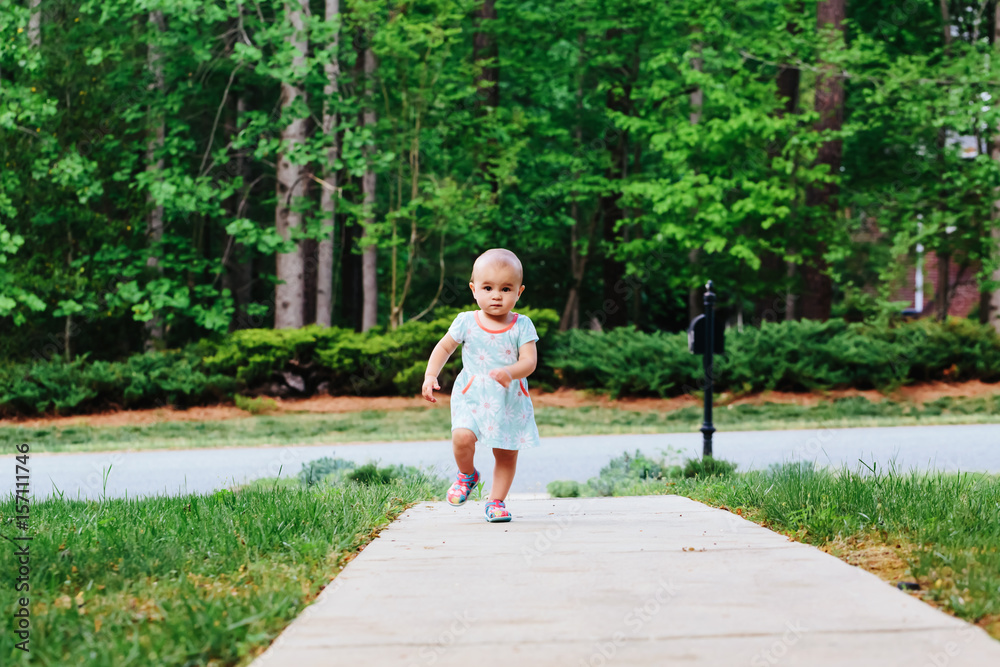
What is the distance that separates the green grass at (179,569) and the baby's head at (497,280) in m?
1.45

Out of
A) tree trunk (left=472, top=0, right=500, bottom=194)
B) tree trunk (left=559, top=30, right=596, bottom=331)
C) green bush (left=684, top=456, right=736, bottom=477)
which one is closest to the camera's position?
green bush (left=684, top=456, right=736, bottom=477)

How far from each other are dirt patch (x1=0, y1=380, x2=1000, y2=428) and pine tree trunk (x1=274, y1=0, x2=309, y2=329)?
2614 millimetres

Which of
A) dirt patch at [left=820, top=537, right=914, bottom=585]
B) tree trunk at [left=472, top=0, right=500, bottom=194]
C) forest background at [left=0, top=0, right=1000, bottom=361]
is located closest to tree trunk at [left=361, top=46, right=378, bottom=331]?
forest background at [left=0, top=0, right=1000, bottom=361]

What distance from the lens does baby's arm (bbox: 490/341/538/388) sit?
531 centimetres

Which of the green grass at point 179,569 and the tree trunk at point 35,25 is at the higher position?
the tree trunk at point 35,25

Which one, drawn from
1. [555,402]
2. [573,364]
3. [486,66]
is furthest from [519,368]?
[486,66]

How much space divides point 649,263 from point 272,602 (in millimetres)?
20550

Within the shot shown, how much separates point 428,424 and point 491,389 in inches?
368

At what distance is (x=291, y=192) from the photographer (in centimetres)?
1873

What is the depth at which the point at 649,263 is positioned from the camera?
917 inches

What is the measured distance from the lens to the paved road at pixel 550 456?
9516 mm

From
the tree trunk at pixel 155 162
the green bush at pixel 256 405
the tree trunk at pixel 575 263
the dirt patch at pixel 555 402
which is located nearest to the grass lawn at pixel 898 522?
the dirt patch at pixel 555 402

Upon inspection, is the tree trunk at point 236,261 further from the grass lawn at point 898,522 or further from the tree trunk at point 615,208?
the grass lawn at point 898,522

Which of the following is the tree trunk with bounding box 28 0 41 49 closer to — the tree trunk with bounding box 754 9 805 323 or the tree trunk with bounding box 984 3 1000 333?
the tree trunk with bounding box 754 9 805 323
